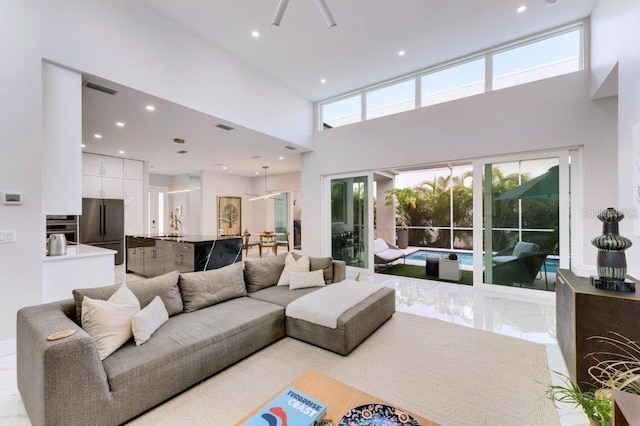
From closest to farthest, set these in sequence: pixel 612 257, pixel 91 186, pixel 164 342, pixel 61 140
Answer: pixel 164 342 → pixel 612 257 → pixel 61 140 → pixel 91 186

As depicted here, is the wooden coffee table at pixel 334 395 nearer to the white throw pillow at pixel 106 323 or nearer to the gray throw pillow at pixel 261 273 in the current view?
the white throw pillow at pixel 106 323

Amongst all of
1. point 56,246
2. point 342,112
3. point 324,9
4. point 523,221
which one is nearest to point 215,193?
point 342,112

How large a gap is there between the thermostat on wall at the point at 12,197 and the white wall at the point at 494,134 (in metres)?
4.96

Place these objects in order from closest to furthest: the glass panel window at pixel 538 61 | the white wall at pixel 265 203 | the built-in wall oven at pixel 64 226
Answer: the glass panel window at pixel 538 61 < the built-in wall oven at pixel 64 226 < the white wall at pixel 265 203

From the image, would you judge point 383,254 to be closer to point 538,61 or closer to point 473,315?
point 473,315

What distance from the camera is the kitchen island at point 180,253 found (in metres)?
4.81

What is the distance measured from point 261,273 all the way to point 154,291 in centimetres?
129

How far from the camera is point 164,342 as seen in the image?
2055 millimetres

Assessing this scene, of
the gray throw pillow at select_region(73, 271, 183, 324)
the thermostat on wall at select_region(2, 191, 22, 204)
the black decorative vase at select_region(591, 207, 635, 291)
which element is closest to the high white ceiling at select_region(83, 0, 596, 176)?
the thermostat on wall at select_region(2, 191, 22, 204)

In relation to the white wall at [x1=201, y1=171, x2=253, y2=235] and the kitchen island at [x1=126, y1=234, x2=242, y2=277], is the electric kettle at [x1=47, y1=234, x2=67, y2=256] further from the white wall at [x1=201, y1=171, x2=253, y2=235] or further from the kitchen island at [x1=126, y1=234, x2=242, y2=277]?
the white wall at [x1=201, y1=171, x2=253, y2=235]

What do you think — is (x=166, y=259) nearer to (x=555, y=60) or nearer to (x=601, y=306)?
(x=601, y=306)

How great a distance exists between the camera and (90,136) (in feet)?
17.9

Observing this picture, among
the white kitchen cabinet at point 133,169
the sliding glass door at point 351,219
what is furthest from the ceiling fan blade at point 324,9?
the white kitchen cabinet at point 133,169

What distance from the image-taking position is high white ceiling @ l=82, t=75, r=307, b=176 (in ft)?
12.9
